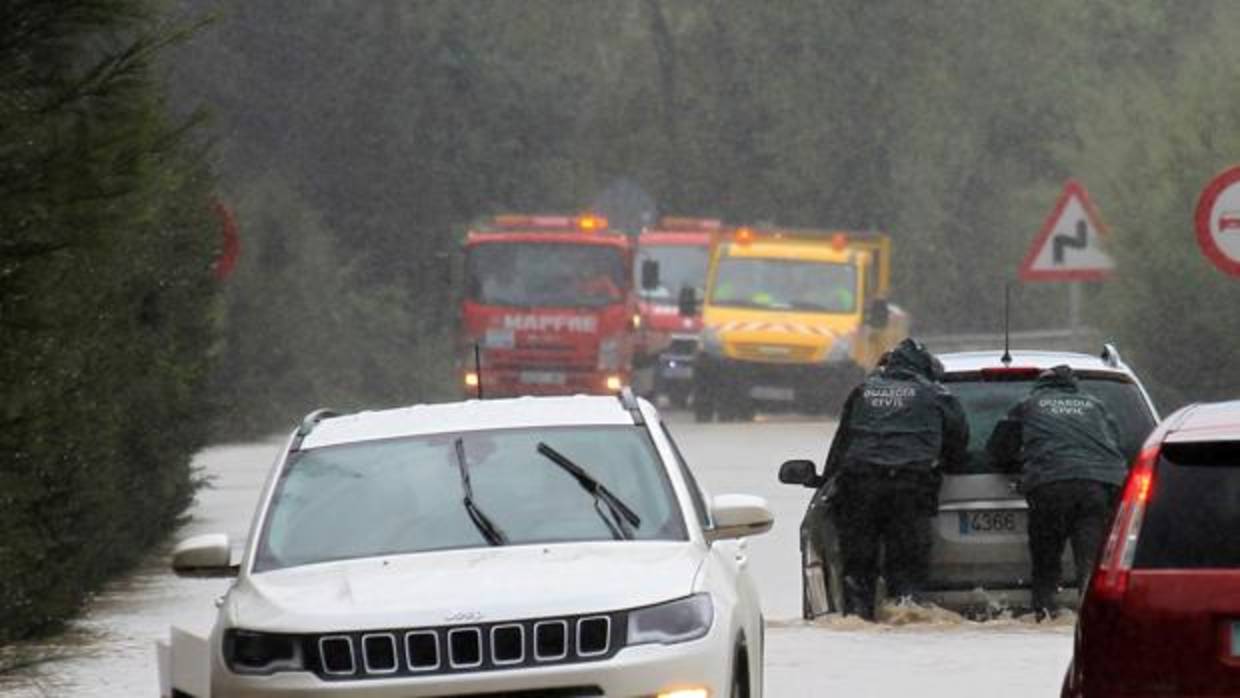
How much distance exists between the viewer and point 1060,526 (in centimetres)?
1656

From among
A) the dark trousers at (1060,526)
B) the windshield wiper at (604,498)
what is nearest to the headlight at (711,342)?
the dark trousers at (1060,526)

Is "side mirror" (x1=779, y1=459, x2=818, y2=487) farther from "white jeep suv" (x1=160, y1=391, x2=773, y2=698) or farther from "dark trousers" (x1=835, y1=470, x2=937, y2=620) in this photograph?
"white jeep suv" (x1=160, y1=391, x2=773, y2=698)

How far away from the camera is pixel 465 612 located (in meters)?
10.4

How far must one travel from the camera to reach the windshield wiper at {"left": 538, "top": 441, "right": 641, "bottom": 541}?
37.7 feet

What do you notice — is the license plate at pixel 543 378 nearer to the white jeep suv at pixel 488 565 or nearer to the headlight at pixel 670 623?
the white jeep suv at pixel 488 565

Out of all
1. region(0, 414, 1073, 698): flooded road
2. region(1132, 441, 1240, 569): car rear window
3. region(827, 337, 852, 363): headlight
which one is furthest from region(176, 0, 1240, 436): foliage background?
region(1132, 441, 1240, 569): car rear window

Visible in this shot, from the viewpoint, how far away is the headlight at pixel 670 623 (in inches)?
412

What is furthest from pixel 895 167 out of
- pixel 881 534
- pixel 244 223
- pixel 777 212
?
pixel 881 534

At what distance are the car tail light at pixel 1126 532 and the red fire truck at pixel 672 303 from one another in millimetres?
40576

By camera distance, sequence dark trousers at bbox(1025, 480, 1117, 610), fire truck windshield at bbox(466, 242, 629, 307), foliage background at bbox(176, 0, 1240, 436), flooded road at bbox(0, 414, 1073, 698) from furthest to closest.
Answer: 1. foliage background at bbox(176, 0, 1240, 436)
2. fire truck windshield at bbox(466, 242, 629, 307)
3. dark trousers at bbox(1025, 480, 1117, 610)
4. flooded road at bbox(0, 414, 1073, 698)

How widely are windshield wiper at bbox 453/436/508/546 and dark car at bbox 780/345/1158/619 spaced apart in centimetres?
542

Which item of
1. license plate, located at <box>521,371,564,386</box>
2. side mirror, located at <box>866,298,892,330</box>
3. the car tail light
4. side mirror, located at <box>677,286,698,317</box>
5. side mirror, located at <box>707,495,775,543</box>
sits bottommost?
license plate, located at <box>521,371,564,386</box>

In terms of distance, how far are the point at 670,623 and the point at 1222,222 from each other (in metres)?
13.0

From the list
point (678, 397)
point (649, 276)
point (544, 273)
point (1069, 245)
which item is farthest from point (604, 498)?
point (678, 397)
